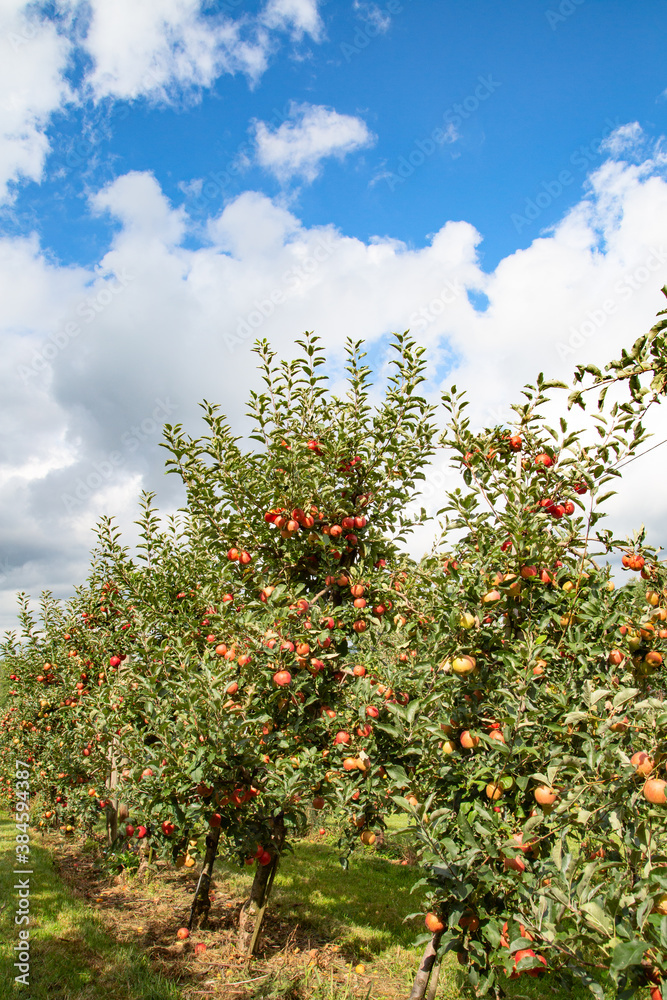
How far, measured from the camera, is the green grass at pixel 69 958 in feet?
14.4

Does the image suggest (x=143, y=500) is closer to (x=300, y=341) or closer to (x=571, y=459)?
(x=300, y=341)

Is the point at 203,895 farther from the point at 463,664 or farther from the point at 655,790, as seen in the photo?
the point at 655,790

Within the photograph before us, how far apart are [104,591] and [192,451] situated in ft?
11.6

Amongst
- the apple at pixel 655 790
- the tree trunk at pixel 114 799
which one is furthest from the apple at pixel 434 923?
the tree trunk at pixel 114 799

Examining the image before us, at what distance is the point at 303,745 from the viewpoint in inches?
182

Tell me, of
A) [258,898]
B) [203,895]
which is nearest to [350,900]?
[203,895]

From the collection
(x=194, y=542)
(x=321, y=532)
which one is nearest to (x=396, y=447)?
(x=321, y=532)

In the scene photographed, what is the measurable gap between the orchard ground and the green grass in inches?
0.5

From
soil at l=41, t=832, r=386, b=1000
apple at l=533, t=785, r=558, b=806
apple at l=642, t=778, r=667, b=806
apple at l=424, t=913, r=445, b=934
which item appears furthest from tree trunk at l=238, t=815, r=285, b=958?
apple at l=642, t=778, r=667, b=806

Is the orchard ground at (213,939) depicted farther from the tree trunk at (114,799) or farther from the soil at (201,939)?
the tree trunk at (114,799)

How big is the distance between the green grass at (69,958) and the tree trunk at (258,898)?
95 cm

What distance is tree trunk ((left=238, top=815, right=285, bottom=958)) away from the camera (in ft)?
17.3

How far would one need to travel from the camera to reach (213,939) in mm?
5781

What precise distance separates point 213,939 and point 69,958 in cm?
152
